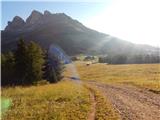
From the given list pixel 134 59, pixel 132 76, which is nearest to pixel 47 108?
pixel 132 76

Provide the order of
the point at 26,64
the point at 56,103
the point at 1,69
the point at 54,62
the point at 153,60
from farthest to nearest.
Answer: the point at 153,60 < the point at 54,62 < the point at 1,69 < the point at 26,64 < the point at 56,103

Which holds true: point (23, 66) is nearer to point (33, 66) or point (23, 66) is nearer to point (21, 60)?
point (21, 60)

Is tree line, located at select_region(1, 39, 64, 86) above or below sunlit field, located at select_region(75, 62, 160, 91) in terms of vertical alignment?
above

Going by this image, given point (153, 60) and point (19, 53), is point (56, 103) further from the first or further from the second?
point (153, 60)

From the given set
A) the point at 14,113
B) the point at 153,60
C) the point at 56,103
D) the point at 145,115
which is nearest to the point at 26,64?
the point at 56,103

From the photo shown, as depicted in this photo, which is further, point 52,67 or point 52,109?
point 52,67

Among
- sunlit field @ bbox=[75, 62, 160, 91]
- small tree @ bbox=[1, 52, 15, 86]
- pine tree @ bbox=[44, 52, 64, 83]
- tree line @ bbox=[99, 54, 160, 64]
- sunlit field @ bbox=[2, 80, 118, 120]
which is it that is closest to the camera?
sunlit field @ bbox=[2, 80, 118, 120]

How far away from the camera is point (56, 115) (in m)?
20.6

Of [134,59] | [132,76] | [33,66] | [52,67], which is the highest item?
[134,59]

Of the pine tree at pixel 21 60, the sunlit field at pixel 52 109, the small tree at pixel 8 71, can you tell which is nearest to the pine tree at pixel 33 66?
the pine tree at pixel 21 60

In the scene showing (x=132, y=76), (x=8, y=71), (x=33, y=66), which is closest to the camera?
(x=33, y=66)

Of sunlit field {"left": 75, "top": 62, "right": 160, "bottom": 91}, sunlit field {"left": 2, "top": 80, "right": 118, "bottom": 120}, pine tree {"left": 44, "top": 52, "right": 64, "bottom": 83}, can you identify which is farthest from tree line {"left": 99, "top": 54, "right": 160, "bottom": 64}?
sunlit field {"left": 2, "top": 80, "right": 118, "bottom": 120}

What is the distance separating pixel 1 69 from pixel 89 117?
4438 cm

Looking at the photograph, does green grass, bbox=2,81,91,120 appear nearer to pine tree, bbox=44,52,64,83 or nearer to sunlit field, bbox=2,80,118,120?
sunlit field, bbox=2,80,118,120
